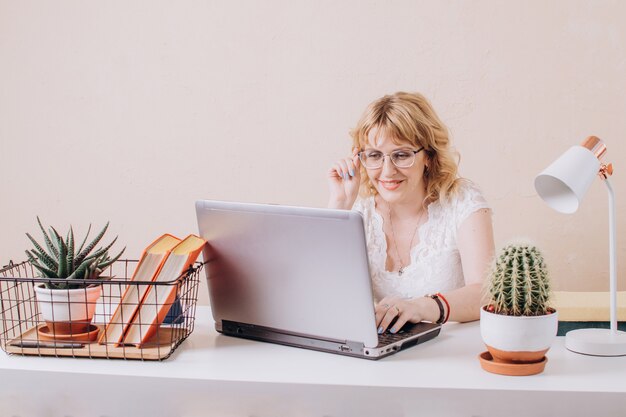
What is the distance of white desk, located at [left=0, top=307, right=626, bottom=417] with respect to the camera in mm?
1375

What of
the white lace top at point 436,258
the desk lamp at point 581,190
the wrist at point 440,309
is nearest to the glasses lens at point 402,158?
the white lace top at point 436,258

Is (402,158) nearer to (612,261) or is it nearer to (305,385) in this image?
(612,261)

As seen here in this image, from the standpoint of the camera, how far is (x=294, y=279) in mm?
1629

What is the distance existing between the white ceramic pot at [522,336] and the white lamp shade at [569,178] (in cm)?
24

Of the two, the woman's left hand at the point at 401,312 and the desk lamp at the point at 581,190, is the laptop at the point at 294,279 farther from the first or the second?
the desk lamp at the point at 581,190

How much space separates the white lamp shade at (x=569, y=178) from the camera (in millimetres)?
1494

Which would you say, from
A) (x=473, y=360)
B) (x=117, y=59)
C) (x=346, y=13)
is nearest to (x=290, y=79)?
(x=346, y=13)

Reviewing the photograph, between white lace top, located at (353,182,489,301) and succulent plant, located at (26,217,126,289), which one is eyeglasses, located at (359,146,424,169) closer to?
white lace top, located at (353,182,489,301)

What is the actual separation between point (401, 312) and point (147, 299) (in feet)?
1.74

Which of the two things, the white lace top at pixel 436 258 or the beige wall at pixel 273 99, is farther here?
the beige wall at pixel 273 99

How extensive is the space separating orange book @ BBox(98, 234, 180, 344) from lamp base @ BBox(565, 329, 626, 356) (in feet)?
2.75

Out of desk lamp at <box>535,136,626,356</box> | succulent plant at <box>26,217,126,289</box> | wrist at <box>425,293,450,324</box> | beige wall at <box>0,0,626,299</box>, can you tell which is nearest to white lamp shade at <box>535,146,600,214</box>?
desk lamp at <box>535,136,626,356</box>

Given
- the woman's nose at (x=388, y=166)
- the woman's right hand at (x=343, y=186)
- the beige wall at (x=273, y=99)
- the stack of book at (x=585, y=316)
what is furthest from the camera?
the beige wall at (x=273, y=99)

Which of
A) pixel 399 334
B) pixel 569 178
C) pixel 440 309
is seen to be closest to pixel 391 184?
pixel 440 309
